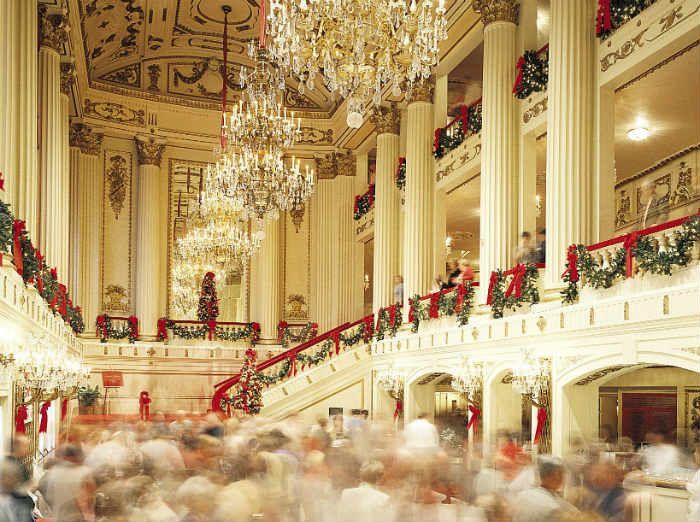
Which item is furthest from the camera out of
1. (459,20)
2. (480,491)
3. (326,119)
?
(326,119)

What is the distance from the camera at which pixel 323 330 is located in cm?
2119

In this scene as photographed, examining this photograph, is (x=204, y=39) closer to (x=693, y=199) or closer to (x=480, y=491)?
(x=693, y=199)

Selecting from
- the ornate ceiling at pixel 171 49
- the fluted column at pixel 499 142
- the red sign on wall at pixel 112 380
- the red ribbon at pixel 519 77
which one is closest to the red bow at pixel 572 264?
the fluted column at pixel 499 142

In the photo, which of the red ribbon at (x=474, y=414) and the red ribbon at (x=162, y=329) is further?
the red ribbon at (x=162, y=329)

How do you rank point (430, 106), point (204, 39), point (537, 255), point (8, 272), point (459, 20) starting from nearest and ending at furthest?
1. point (8, 272)
2. point (537, 255)
3. point (459, 20)
4. point (430, 106)
5. point (204, 39)

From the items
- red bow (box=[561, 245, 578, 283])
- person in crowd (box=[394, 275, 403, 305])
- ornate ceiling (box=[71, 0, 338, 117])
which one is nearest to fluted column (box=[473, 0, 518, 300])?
red bow (box=[561, 245, 578, 283])

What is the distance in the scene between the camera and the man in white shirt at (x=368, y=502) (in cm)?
488

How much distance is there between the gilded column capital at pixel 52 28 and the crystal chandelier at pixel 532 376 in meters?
9.77

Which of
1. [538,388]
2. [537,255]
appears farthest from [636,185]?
[538,388]

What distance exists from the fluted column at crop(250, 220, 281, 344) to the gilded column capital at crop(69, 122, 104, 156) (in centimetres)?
481

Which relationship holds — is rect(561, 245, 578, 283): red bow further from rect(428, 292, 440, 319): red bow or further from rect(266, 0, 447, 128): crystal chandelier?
rect(428, 292, 440, 319): red bow

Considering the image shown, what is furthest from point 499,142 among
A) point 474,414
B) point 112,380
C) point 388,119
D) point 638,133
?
point 112,380

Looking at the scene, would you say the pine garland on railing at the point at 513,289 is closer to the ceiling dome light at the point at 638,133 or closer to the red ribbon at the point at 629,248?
the red ribbon at the point at 629,248

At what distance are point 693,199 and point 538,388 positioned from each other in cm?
662
